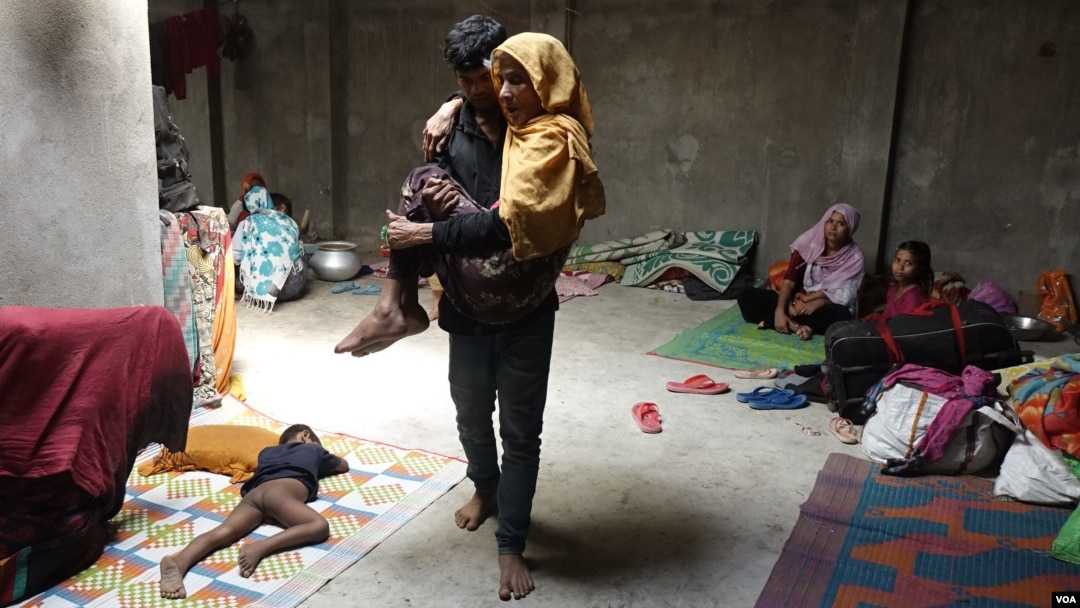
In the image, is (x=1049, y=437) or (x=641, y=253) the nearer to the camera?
(x=1049, y=437)

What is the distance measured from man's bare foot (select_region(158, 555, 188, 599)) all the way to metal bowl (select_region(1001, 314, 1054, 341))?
5.34 meters

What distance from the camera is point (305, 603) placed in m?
2.52

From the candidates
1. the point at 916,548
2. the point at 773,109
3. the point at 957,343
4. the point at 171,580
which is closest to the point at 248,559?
the point at 171,580

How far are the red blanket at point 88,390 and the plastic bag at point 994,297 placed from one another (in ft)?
18.7

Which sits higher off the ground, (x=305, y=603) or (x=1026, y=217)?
(x=1026, y=217)

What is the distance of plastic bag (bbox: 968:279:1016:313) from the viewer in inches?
245

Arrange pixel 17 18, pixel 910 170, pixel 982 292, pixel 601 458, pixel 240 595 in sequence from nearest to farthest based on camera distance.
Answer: pixel 240 595
pixel 17 18
pixel 601 458
pixel 982 292
pixel 910 170

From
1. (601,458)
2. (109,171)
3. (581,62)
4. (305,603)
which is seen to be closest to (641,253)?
(581,62)

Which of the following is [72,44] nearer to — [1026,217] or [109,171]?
[109,171]

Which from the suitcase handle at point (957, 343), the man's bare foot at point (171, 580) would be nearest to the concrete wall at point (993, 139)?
the suitcase handle at point (957, 343)

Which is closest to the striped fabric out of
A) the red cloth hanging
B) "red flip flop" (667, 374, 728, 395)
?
"red flip flop" (667, 374, 728, 395)

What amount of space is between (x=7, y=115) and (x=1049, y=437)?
4157 millimetres

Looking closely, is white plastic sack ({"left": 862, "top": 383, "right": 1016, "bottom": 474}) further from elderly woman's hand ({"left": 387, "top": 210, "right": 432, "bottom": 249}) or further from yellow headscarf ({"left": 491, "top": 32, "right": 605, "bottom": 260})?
elderly woman's hand ({"left": 387, "top": 210, "right": 432, "bottom": 249})

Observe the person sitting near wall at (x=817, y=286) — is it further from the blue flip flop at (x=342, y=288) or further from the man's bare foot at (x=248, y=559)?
the man's bare foot at (x=248, y=559)
